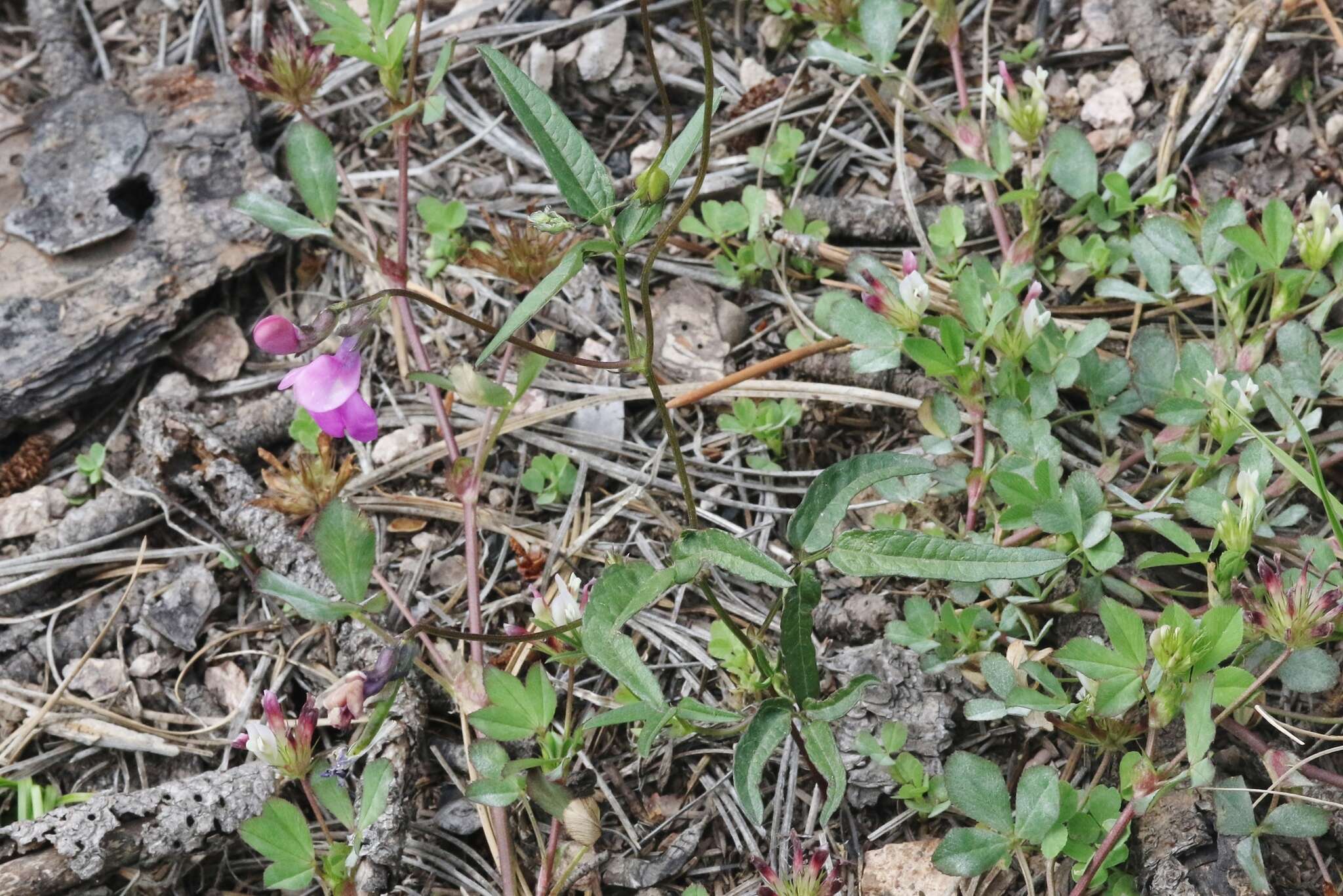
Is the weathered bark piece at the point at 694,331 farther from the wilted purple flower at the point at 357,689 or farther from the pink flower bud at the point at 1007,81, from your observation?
the wilted purple flower at the point at 357,689

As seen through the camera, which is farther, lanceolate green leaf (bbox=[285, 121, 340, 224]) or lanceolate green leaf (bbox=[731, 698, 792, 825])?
lanceolate green leaf (bbox=[285, 121, 340, 224])

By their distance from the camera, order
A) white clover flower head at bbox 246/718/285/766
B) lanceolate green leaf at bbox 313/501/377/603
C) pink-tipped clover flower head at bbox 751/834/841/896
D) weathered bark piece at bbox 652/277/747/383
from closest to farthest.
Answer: pink-tipped clover flower head at bbox 751/834/841/896 < white clover flower head at bbox 246/718/285/766 < lanceolate green leaf at bbox 313/501/377/603 < weathered bark piece at bbox 652/277/747/383

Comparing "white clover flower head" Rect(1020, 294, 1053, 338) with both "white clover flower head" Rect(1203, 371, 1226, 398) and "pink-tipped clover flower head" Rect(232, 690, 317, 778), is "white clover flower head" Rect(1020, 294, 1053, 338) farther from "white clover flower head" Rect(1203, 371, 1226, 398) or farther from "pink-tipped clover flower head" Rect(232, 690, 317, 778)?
"pink-tipped clover flower head" Rect(232, 690, 317, 778)

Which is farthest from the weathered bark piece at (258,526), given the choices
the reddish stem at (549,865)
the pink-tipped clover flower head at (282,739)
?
the reddish stem at (549,865)

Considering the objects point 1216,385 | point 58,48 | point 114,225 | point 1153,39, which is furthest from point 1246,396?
point 58,48

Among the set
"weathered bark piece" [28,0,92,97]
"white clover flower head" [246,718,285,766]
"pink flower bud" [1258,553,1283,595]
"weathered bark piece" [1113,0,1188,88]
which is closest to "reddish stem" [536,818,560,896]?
"white clover flower head" [246,718,285,766]

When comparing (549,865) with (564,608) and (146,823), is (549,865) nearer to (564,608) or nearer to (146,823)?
(564,608)
